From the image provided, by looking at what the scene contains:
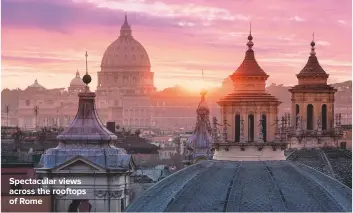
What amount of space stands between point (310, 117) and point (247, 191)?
23646 mm

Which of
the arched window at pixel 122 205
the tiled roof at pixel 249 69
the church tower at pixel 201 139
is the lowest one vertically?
the arched window at pixel 122 205

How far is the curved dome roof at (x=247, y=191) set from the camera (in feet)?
88.2

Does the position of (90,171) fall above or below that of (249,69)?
below

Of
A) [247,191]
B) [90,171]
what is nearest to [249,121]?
[247,191]

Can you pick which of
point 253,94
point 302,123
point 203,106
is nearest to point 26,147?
point 203,106

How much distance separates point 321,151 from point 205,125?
12.9m

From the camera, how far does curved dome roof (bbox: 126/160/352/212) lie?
88.2 ft

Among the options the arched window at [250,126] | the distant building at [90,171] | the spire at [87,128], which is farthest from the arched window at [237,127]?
the spire at [87,128]

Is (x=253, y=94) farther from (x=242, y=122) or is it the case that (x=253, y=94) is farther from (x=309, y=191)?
(x=309, y=191)

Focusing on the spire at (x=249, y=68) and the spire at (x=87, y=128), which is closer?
the spire at (x=249, y=68)

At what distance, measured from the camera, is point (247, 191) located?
27.3 m

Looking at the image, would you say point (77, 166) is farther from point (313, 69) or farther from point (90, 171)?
point (313, 69)

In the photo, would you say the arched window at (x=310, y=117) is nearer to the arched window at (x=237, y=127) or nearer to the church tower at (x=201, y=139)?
the church tower at (x=201, y=139)

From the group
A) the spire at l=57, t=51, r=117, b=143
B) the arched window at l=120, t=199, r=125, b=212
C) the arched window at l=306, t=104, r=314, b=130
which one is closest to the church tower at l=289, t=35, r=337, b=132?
the arched window at l=306, t=104, r=314, b=130
